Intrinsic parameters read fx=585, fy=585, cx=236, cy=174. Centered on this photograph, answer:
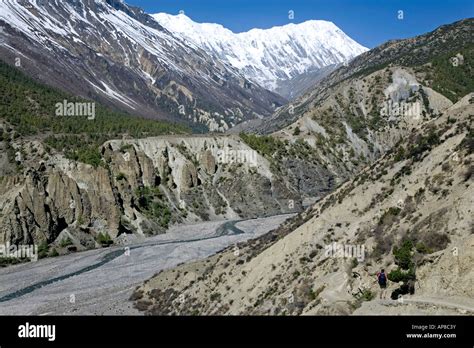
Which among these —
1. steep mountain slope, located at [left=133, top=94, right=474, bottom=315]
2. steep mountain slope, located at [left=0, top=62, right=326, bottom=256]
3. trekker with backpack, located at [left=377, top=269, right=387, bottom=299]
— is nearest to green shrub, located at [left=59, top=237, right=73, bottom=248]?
steep mountain slope, located at [left=0, top=62, right=326, bottom=256]

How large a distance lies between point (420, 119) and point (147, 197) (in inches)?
2268

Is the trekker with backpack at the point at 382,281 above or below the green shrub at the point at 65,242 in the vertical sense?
above

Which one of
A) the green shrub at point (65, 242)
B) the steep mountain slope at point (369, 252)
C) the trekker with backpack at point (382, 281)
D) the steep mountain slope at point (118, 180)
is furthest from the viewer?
the steep mountain slope at point (118, 180)

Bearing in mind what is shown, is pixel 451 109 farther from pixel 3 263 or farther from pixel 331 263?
pixel 3 263

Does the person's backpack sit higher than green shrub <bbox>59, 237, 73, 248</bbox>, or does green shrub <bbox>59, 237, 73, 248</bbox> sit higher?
the person's backpack

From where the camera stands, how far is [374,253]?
27.1m

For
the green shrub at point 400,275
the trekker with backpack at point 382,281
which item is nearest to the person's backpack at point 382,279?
the trekker with backpack at point 382,281

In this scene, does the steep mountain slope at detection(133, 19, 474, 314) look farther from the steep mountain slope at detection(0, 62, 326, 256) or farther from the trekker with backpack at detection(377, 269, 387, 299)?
the steep mountain slope at detection(0, 62, 326, 256)

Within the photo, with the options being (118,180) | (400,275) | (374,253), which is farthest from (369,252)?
(118,180)

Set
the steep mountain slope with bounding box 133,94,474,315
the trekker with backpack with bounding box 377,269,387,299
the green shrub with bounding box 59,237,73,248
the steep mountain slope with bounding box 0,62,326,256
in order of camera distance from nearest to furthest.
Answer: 1. the steep mountain slope with bounding box 133,94,474,315
2. the trekker with backpack with bounding box 377,269,387,299
3. the green shrub with bounding box 59,237,73,248
4. the steep mountain slope with bounding box 0,62,326,256

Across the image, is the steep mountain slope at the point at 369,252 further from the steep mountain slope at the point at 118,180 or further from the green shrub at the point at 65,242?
the steep mountain slope at the point at 118,180

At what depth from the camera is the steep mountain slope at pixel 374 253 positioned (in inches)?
892

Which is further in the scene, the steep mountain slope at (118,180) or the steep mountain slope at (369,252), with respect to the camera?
the steep mountain slope at (118,180)

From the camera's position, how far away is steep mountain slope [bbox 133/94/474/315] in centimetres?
2266
